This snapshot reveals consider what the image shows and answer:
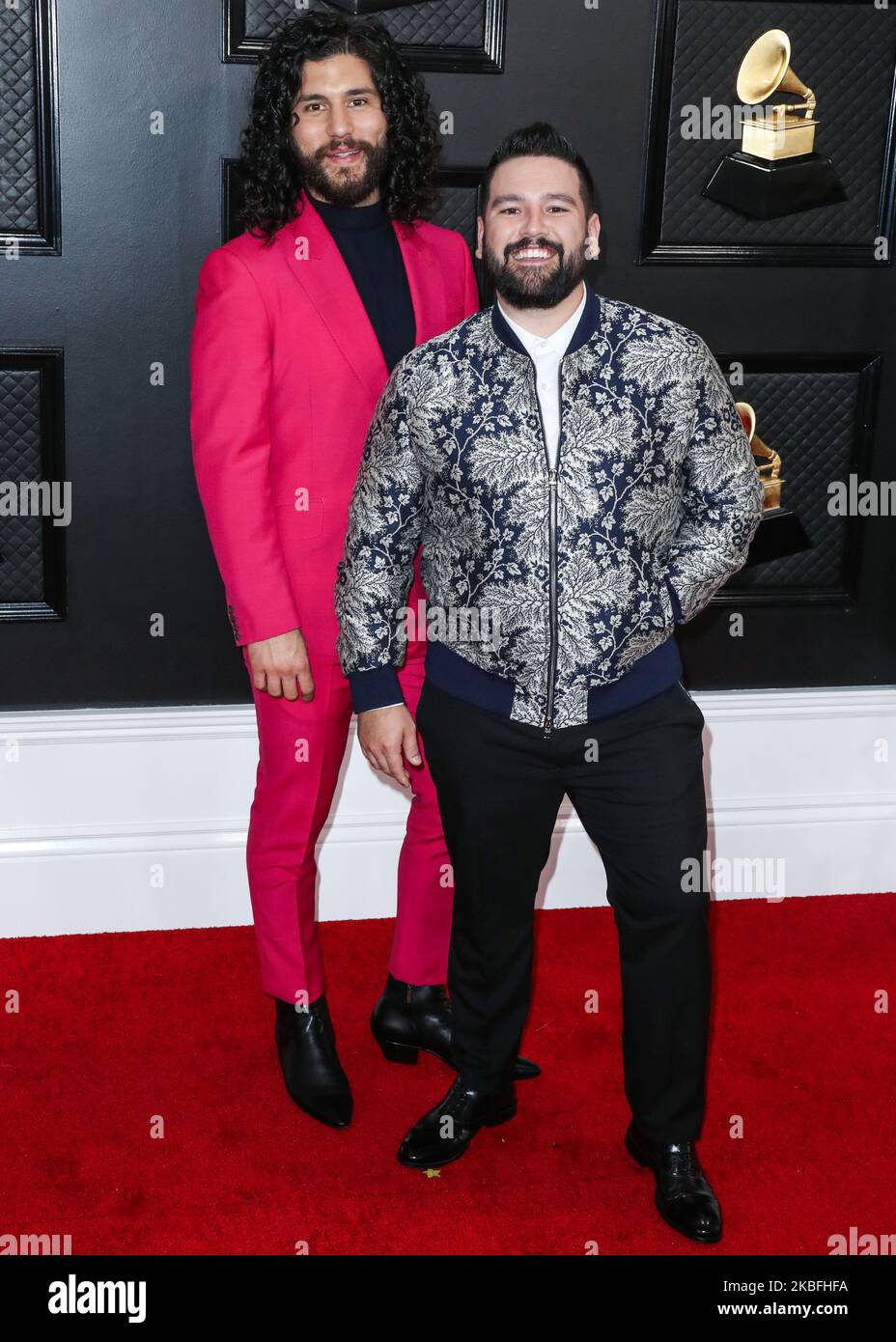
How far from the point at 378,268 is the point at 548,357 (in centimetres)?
49

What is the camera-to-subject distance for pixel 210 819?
9.57 ft

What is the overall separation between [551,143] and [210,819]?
62.7 inches

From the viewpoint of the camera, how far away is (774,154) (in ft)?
8.96

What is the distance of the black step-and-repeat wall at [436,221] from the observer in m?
2.56

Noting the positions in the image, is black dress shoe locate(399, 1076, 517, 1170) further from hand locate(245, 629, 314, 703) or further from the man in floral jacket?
hand locate(245, 629, 314, 703)

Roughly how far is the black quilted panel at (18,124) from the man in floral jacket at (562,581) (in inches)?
40.3

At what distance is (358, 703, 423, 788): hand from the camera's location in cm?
204

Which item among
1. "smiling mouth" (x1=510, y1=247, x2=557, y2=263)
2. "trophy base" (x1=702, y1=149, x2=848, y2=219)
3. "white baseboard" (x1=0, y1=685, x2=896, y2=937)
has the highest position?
"trophy base" (x1=702, y1=149, x2=848, y2=219)

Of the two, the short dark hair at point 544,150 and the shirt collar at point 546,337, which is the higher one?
the short dark hair at point 544,150

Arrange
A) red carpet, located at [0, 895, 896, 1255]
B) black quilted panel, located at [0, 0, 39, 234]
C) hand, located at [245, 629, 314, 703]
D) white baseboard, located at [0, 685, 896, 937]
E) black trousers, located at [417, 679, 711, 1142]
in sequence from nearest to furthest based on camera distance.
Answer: black trousers, located at [417, 679, 711, 1142], red carpet, located at [0, 895, 896, 1255], hand, located at [245, 629, 314, 703], black quilted panel, located at [0, 0, 39, 234], white baseboard, located at [0, 685, 896, 937]

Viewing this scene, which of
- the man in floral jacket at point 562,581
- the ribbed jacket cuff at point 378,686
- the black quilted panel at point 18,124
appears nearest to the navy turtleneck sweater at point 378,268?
the man in floral jacket at point 562,581

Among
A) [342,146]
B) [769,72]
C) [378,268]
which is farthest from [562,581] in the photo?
[769,72]

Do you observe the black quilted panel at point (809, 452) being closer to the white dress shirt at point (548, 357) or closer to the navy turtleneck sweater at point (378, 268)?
the navy turtleneck sweater at point (378, 268)

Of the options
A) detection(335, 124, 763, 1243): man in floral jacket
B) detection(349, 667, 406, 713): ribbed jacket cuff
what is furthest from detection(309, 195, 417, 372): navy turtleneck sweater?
detection(349, 667, 406, 713): ribbed jacket cuff
